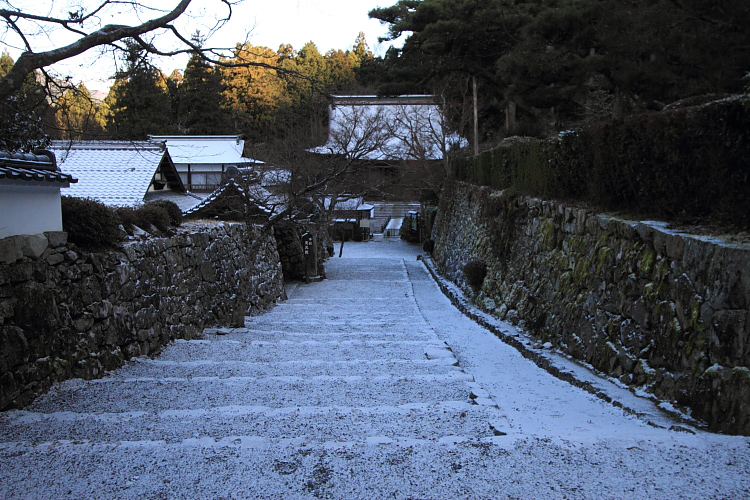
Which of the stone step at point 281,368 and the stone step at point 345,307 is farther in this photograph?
the stone step at point 345,307

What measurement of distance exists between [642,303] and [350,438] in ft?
9.74

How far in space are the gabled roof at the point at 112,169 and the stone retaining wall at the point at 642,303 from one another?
1052 cm

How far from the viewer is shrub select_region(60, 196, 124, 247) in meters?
5.48

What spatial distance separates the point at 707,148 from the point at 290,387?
4.01 metres

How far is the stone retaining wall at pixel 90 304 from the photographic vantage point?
13.9 ft

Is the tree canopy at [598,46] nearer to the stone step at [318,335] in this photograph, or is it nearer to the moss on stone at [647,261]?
the moss on stone at [647,261]

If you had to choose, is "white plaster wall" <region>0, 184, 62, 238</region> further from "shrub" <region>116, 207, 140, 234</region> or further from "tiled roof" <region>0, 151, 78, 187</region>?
"shrub" <region>116, 207, 140, 234</region>

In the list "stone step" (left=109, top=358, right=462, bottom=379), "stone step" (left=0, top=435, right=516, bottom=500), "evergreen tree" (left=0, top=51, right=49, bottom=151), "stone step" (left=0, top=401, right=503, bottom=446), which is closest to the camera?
"stone step" (left=0, top=435, right=516, bottom=500)

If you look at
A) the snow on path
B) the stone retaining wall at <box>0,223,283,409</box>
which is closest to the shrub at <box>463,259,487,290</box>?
the stone retaining wall at <box>0,223,283,409</box>

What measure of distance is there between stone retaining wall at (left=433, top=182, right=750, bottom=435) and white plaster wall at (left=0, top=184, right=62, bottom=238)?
5240mm

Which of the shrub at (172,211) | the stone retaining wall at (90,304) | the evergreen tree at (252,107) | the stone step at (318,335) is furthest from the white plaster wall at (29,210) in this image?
the evergreen tree at (252,107)

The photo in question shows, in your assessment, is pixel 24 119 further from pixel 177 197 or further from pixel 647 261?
pixel 177 197

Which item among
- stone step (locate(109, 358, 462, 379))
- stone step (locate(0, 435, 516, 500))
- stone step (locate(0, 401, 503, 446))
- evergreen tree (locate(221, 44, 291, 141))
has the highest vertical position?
evergreen tree (locate(221, 44, 291, 141))

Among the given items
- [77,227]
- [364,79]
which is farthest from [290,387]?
[364,79]
